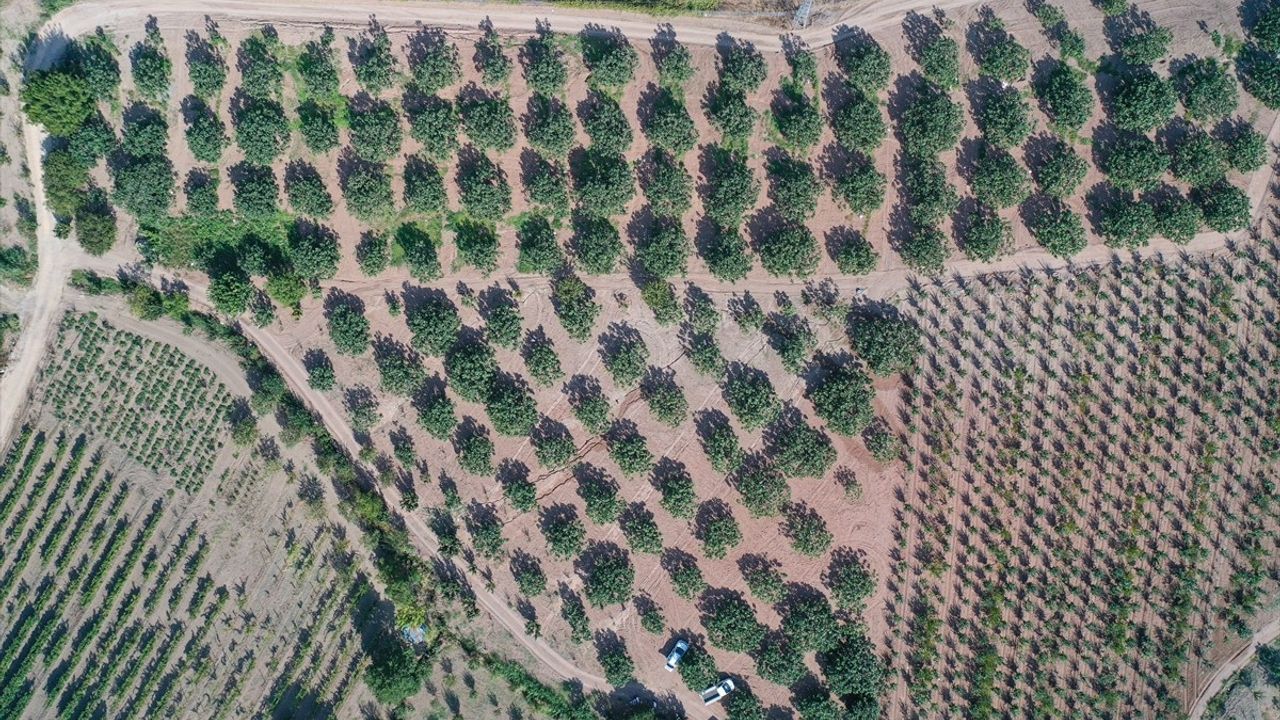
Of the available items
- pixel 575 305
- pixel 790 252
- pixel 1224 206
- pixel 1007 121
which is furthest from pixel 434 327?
pixel 1224 206

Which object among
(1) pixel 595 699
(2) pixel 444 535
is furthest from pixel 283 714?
(1) pixel 595 699

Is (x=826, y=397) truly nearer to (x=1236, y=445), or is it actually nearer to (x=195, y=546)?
(x=1236, y=445)

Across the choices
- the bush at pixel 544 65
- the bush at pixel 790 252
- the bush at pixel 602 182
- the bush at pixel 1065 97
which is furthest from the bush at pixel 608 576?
the bush at pixel 1065 97

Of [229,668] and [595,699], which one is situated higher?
[595,699]

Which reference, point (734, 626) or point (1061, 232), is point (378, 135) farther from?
point (1061, 232)

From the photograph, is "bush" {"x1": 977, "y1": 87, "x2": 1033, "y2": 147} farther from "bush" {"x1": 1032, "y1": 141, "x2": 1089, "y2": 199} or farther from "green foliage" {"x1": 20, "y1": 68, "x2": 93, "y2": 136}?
"green foliage" {"x1": 20, "y1": 68, "x2": 93, "y2": 136}

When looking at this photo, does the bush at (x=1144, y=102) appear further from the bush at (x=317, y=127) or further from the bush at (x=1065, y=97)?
the bush at (x=317, y=127)

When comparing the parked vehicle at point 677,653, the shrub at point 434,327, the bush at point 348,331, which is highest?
the shrub at point 434,327
